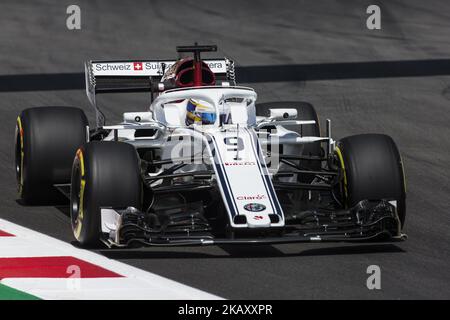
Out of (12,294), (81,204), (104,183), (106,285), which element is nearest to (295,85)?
(81,204)

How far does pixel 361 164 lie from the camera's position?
36.4 feet

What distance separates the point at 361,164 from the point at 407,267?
4.02 feet

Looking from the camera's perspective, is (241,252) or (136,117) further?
(136,117)

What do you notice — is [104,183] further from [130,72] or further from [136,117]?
[130,72]

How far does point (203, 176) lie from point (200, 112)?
0.91 m

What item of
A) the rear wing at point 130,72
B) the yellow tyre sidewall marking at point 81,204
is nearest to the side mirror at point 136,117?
the yellow tyre sidewall marking at point 81,204

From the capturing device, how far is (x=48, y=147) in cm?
1269

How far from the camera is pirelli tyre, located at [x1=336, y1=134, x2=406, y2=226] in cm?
1103

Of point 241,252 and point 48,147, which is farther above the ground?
point 48,147

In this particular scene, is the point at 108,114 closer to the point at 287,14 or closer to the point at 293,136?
the point at 293,136

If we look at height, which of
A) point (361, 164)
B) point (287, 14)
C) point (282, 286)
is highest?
point (287, 14)

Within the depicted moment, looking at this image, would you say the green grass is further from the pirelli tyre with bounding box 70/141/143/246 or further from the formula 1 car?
the pirelli tyre with bounding box 70/141/143/246
